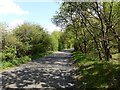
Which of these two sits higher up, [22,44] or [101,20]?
[101,20]

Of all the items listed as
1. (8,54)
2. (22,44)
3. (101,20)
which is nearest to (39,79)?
(101,20)

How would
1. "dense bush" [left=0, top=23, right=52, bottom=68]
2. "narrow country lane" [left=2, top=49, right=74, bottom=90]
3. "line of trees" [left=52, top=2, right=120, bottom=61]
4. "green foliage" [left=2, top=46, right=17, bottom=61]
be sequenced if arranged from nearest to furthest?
"narrow country lane" [left=2, top=49, right=74, bottom=90] < "line of trees" [left=52, top=2, right=120, bottom=61] < "green foliage" [left=2, top=46, right=17, bottom=61] < "dense bush" [left=0, top=23, right=52, bottom=68]

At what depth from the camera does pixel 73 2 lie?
24.0m

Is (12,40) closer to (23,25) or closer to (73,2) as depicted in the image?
(73,2)

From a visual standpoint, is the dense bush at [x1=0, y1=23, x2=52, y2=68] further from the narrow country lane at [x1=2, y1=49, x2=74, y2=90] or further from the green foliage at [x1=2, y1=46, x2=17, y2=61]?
the narrow country lane at [x1=2, y1=49, x2=74, y2=90]

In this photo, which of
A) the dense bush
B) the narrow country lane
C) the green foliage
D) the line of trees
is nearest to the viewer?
the narrow country lane

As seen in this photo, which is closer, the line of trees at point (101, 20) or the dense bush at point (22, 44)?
the line of trees at point (101, 20)

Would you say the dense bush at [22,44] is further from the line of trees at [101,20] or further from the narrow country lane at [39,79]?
the line of trees at [101,20]

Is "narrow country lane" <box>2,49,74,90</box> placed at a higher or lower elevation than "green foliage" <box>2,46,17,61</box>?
lower

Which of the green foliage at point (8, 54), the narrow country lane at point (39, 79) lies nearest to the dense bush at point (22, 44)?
the green foliage at point (8, 54)

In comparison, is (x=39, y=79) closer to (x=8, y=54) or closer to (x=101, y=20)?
(x=101, y=20)

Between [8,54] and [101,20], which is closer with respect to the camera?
[101,20]

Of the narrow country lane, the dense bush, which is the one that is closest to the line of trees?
the narrow country lane

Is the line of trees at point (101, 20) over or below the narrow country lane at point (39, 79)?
over
